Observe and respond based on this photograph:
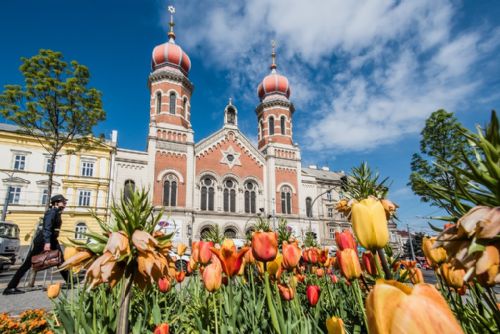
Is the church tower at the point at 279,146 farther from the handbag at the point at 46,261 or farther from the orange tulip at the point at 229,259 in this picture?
the orange tulip at the point at 229,259

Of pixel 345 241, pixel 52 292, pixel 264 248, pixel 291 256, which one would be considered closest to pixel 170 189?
pixel 52 292

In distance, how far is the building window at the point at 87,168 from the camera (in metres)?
24.6

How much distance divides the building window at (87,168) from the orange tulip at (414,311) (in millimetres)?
28062

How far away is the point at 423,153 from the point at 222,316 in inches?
849

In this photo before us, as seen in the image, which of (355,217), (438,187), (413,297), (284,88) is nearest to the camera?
(413,297)

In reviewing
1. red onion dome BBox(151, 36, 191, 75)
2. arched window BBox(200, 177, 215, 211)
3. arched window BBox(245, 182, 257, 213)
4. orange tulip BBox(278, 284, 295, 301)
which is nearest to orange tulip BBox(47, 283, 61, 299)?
orange tulip BBox(278, 284, 295, 301)

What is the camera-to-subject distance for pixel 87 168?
24.7 meters

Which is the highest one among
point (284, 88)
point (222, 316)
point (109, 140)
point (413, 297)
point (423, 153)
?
point (284, 88)

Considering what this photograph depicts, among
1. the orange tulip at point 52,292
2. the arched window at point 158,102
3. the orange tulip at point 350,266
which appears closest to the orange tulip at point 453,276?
the orange tulip at point 350,266

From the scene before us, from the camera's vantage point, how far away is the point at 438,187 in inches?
37.6

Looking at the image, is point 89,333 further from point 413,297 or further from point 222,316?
point 413,297

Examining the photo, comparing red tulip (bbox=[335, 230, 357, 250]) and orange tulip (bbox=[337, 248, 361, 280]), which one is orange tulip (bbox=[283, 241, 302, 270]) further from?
orange tulip (bbox=[337, 248, 361, 280])

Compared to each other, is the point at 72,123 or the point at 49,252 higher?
the point at 72,123

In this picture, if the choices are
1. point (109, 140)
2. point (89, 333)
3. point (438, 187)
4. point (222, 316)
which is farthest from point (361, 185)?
point (109, 140)
